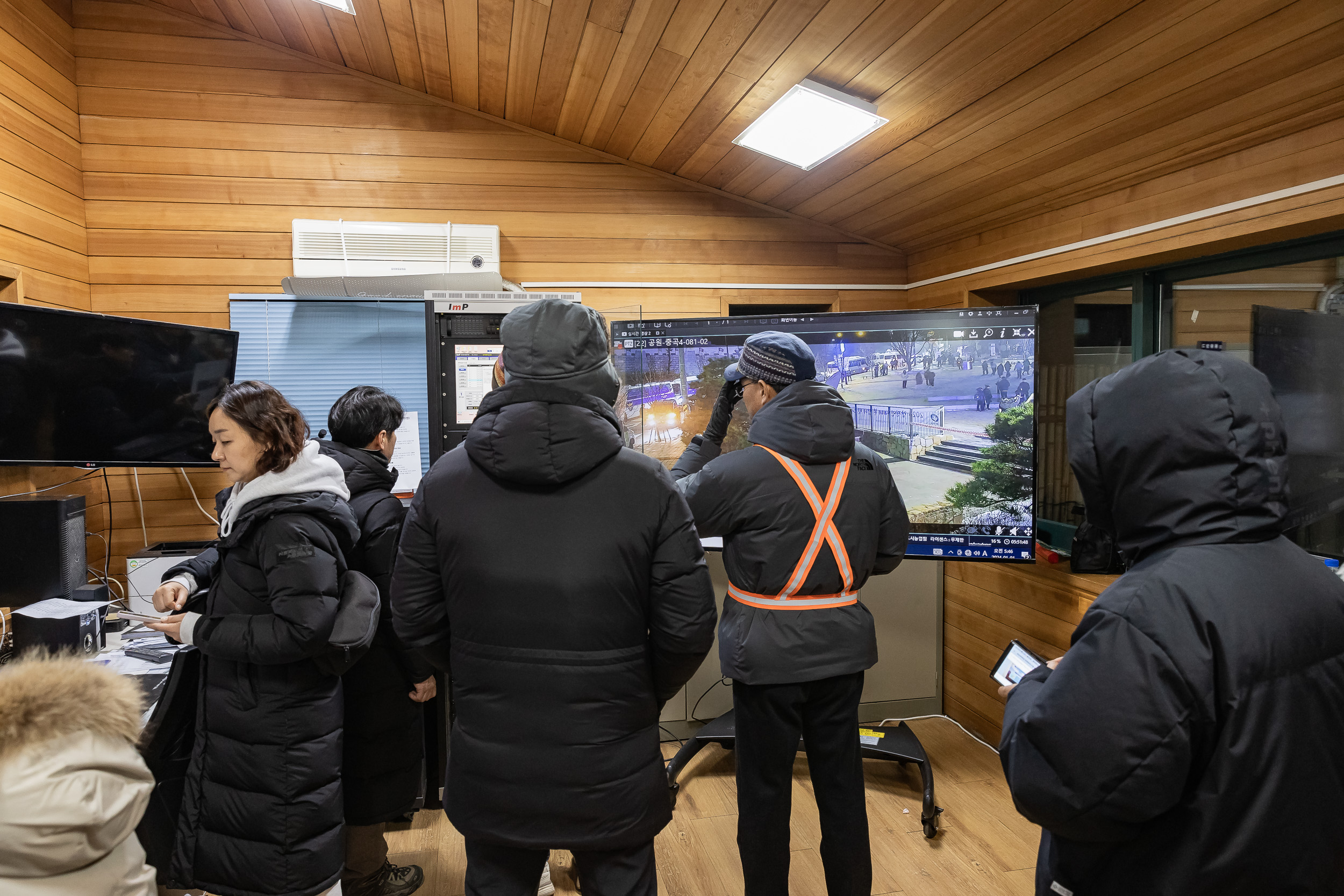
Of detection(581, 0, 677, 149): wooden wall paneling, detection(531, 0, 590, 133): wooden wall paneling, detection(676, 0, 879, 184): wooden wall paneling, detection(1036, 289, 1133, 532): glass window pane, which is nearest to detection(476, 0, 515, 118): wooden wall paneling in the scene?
detection(531, 0, 590, 133): wooden wall paneling

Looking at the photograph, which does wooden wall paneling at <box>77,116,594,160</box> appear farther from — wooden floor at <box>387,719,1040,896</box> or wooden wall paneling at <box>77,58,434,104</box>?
wooden floor at <box>387,719,1040,896</box>

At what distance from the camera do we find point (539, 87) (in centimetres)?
284

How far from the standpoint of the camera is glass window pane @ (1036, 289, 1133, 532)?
2900mm

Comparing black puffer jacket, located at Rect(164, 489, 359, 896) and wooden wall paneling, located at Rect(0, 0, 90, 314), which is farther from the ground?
wooden wall paneling, located at Rect(0, 0, 90, 314)

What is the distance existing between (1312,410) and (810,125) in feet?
5.57

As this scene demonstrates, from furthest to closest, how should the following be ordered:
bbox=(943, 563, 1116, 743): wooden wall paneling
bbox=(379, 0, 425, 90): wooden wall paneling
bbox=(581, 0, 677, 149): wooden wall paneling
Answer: bbox=(943, 563, 1116, 743): wooden wall paneling
bbox=(379, 0, 425, 90): wooden wall paneling
bbox=(581, 0, 677, 149): wooden wall paneling

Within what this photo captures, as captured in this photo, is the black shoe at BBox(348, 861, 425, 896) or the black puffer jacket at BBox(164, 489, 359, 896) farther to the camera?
the black shoe at BBox(348, 861, 425, 896)

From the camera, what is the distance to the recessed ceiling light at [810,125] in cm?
220

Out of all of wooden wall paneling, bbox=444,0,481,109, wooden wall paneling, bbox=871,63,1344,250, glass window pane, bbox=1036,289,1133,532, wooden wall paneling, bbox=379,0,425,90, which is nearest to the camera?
wooden wall paneling, bbox=871,63,1344,250

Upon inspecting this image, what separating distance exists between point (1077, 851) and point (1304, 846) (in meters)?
0.26

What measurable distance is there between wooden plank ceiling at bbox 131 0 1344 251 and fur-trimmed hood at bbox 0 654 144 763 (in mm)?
1854

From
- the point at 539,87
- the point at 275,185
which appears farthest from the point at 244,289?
the point at 539,87

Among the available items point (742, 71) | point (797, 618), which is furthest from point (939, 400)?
point (742, 71)

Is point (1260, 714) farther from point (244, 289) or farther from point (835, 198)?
point (244, 289)
